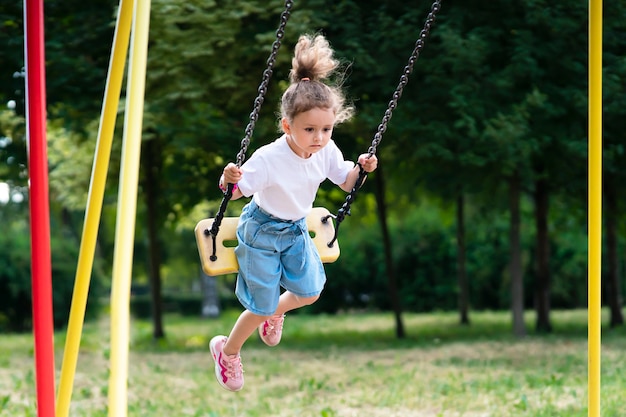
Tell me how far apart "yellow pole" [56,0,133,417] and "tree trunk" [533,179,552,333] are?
10.3 metres

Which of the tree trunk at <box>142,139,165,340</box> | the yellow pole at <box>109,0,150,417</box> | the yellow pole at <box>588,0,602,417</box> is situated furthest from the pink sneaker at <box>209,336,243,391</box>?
the tree trunk at <box>142,139,165,340</box>

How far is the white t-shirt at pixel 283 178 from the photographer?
3.52 metres

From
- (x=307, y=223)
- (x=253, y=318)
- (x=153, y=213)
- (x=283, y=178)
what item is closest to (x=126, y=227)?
(x=283, y=178)

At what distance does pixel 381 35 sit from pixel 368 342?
510 cm

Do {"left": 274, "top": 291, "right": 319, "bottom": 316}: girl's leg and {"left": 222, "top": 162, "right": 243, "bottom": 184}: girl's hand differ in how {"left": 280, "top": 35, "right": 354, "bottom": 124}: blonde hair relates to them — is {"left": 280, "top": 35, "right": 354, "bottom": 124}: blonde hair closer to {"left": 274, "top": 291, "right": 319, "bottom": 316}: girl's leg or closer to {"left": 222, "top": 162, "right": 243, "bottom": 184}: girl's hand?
{"left": 222, "top": 162, "right": 243, "bottom": 184}: girl's hand

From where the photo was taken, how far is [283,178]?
141 inches

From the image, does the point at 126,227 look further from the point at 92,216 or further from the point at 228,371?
the point at 228,371

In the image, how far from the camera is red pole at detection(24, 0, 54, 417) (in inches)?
134

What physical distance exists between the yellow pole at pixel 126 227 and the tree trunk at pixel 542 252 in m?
11.1

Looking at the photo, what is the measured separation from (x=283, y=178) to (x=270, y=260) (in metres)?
0.35

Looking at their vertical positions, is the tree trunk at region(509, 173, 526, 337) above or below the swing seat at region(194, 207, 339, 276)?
below

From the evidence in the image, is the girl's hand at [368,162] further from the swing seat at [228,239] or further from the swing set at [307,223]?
the swing seat at [228,239]

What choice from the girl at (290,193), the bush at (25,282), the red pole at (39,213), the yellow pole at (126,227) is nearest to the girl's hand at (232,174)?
the girl at (290,193)

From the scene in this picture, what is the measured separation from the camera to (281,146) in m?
3.62
